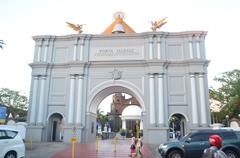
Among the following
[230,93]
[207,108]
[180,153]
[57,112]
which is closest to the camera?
[180,153]

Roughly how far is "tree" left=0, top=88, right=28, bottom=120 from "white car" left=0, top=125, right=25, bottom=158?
137 ft

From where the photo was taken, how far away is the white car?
10.2m

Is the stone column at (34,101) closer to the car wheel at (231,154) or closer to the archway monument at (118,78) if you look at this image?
the archway monument at (118,78)

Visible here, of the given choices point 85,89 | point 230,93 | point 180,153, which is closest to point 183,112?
point 85,89

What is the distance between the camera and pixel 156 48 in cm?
2586

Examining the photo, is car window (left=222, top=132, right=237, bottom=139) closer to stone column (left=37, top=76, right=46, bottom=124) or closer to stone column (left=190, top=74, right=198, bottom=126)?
stone column (left=190, top=74, right=198, bottom=126)

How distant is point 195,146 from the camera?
11641 millimetres

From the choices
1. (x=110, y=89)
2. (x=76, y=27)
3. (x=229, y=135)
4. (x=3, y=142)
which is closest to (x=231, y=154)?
(x=229, y=135)

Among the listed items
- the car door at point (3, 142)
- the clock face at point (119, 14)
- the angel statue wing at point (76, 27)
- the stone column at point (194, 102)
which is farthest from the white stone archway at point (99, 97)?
the car door at point (3, 142)

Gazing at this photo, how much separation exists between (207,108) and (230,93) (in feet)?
68.1

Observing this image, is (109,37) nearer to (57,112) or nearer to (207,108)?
(57,112)

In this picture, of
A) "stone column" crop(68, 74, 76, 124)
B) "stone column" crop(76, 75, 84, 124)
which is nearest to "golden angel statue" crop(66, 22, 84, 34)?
"stone column" crop(68, 74, 76, 124)

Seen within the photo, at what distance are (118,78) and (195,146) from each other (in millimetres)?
15021

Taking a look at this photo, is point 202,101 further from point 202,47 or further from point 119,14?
point 119,14
